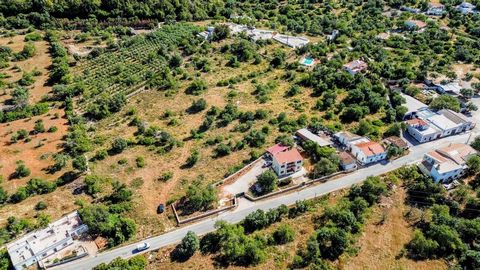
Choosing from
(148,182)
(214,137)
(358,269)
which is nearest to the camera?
(358,269)

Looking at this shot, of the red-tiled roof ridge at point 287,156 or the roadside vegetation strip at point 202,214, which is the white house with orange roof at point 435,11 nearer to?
the red-tiled roof ridge at point 287,156

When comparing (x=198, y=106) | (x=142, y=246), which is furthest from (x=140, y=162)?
(x=198, y=106)

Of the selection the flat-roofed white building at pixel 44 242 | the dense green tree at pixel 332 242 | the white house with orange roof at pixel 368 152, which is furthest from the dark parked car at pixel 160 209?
the white house with orange roof at pixel 368 152

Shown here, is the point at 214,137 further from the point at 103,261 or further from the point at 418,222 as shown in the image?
the point at 418,222

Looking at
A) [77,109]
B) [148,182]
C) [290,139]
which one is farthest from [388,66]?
[77,109]

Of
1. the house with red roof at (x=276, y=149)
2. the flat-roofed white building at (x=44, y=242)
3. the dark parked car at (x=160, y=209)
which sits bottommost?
the dark parked car at (x=160, y=209)
